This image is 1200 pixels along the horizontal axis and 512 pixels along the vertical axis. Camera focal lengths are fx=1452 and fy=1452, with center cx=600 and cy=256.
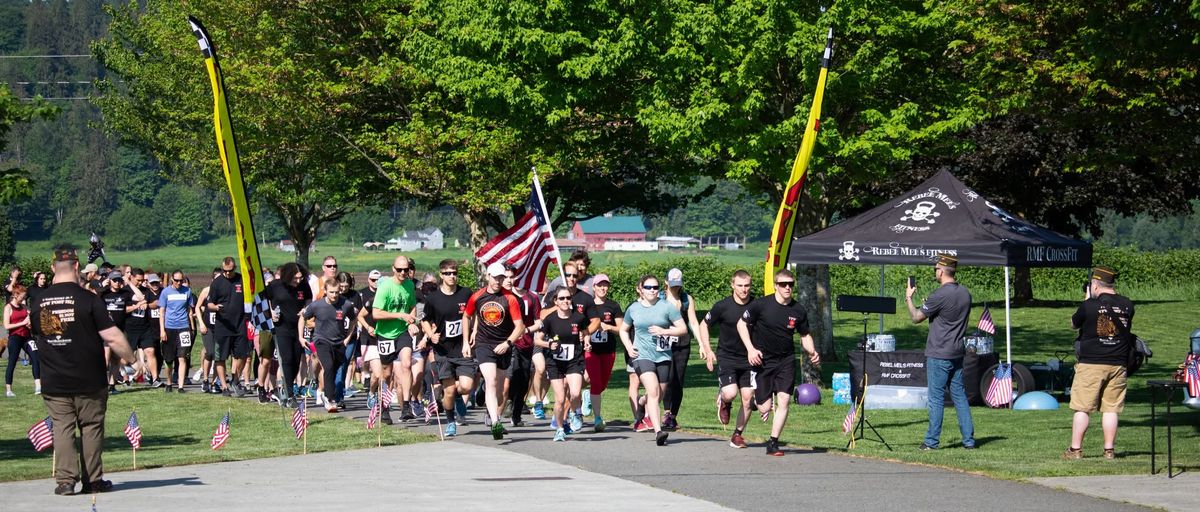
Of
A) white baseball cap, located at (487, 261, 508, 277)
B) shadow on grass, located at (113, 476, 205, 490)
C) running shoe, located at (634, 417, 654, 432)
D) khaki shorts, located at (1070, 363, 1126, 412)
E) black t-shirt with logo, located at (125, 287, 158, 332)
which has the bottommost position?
shadow on grass, located at (113, 476, 205, 490)

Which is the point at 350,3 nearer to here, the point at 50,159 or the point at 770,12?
the point at 770,12

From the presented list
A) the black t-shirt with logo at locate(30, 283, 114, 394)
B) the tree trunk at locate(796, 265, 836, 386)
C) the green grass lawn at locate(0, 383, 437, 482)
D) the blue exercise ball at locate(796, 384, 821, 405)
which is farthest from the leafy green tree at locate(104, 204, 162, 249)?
the black t-shirt with logo at locate(30, 283, 114, 394)

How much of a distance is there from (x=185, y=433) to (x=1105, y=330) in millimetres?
9558

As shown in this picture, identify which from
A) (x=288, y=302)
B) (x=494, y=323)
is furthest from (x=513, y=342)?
(x=288, y=302)

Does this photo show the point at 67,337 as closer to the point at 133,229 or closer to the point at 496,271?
the point at 496,271

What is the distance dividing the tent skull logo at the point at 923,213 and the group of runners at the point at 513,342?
4.58 meters

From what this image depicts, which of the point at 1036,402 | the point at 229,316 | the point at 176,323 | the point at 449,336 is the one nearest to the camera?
the point at 449,336

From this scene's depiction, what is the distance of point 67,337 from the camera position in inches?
410

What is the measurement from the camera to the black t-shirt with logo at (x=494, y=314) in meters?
14.6

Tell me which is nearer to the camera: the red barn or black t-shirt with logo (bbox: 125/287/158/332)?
black t-shirt with logo (bbox: 125/287/158/332)

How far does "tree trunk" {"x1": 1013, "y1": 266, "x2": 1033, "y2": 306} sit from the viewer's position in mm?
45156

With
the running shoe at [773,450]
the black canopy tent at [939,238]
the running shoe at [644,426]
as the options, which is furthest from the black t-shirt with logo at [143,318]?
the running shoe at [773,450]

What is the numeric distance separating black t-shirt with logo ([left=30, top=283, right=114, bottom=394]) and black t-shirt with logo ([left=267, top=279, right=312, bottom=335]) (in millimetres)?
7336

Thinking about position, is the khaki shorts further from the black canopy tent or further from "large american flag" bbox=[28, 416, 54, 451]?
"large american flag" bbox=[28, 416, 54, 451]
